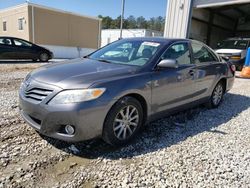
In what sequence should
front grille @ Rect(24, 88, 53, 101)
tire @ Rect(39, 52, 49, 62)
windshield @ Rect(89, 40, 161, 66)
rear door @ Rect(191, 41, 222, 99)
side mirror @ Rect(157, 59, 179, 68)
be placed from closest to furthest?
front grille @ Rect(24, 88, 53, 101) → side mirror @ Rect(157, 59, 179, 68) → windshield @ Rect(89, 40, 161, 66) → rear door @ Rect(191, 41, 222, 99) → tire @ Rect(39, 52, 49, 62)

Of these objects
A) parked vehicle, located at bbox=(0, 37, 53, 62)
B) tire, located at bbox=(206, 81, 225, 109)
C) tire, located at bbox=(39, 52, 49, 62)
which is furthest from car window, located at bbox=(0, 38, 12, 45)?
tire, located at bbox=(206, 81, 225, 109)

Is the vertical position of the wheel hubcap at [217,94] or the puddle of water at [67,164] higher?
the wheel hubcap at [217,94]

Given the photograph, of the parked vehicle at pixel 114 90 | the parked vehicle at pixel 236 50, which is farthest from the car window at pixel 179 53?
the parked vehicle at pixel 236 50

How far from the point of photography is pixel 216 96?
5.44 m

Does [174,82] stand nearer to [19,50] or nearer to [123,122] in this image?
[123,122]

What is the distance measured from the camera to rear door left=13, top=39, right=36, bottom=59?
40.2 ft

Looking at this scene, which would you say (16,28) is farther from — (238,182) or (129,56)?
(238,182)

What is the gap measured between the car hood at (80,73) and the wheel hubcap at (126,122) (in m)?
0.50

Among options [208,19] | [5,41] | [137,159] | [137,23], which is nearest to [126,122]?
[137,159]

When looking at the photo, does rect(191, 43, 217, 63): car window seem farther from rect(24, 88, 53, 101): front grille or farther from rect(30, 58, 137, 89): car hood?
rect(24, 88, 53, 101): front grille

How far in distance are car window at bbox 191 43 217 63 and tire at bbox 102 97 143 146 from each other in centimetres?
194

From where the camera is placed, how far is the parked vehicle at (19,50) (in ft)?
38.7

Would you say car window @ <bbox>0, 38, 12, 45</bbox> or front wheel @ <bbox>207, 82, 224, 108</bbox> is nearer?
front wheel @ <bbox>207, 82, 224, 108</bbox>

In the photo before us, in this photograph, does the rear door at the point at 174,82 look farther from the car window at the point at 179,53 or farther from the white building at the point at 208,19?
the white building at the point at 208,19
